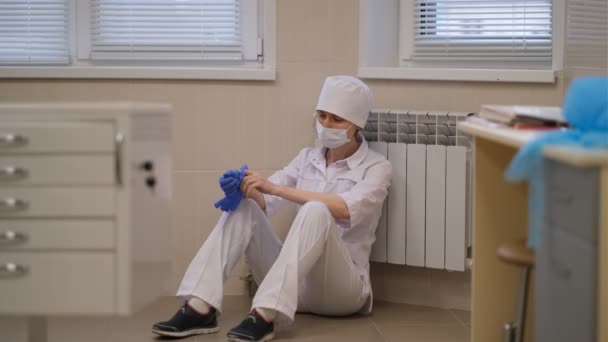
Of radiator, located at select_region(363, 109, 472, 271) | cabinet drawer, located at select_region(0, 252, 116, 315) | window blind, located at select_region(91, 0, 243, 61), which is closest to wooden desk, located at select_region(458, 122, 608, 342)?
radiator, located at select_region(363, 109, 472, 271)

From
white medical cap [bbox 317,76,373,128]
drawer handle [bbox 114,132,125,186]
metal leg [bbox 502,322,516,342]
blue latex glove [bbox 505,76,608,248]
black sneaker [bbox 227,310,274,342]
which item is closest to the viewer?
blue latex glove [bbox 505,76,608,248]

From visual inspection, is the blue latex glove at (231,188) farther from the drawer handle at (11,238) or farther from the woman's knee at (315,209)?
the drawer handle at (11,238)

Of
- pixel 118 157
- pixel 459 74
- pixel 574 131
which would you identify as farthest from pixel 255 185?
pixel 574 131

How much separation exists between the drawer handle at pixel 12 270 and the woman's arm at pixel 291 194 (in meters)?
1.18

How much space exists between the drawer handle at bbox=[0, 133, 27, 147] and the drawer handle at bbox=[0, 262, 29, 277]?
30 cm

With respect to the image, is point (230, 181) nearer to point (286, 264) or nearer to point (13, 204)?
point (286, 264)

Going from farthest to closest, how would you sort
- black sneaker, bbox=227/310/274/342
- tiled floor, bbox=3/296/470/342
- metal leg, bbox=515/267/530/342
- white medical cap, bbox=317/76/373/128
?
white medical cap, bbox=317/76/373/128
tiled floor, bbox=3/296/470/342
black sneaker, bbox=227/310/274/342
metal leg, bbox=515/267/530/342

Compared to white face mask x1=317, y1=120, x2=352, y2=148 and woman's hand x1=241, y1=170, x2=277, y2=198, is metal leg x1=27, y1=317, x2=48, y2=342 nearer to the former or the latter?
woman's hand x1=241, y1=170, x2=277, y2=198

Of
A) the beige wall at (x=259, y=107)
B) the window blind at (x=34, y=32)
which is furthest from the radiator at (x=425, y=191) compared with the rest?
the window blind at (x=34, y=32)

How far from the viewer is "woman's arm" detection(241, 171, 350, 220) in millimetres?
3400

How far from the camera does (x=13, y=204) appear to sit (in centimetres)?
231

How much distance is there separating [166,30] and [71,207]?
185 centimetres

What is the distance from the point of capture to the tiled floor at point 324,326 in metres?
3.33

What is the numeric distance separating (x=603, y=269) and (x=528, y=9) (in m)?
2.19
